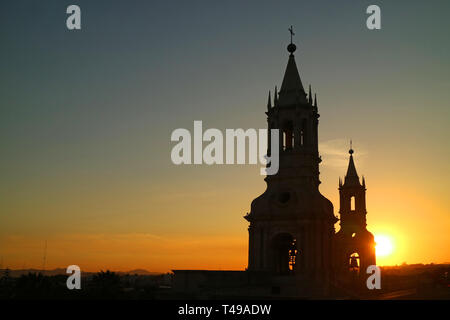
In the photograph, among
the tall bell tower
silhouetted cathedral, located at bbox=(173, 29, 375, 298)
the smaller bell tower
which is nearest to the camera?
silhouetted cathedral, located at bbox=(173, 29, 375, 298)

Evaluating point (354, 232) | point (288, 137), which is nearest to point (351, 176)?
point (354, 232)

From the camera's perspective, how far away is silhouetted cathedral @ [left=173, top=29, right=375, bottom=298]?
A: 1850 inches

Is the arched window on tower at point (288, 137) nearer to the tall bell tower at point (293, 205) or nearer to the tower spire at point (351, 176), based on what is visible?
the tall bell tower at point (293, 205)

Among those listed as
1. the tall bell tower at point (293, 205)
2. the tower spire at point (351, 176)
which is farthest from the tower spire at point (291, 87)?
the tower spire at point (351, 176)

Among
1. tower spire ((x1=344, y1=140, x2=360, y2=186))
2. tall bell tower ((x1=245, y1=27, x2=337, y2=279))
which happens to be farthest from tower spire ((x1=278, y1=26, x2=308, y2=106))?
tower spire ((x1=344, y1=140, x2=360, y2=186))

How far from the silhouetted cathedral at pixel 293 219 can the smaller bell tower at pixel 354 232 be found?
54.6 ft

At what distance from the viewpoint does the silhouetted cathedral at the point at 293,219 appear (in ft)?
154

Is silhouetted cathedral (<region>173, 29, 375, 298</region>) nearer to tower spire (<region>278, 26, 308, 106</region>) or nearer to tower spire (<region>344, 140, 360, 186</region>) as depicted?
tower spire (<region>278, 26, 308, 106</region>)

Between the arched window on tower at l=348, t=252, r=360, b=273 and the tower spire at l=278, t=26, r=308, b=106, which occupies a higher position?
the tower spire at l=278, t=26, r=308, b=106

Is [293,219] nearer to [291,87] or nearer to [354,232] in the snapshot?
[291,87]

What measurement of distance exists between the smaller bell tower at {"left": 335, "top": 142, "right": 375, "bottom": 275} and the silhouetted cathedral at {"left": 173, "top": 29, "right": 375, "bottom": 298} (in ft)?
54.6
